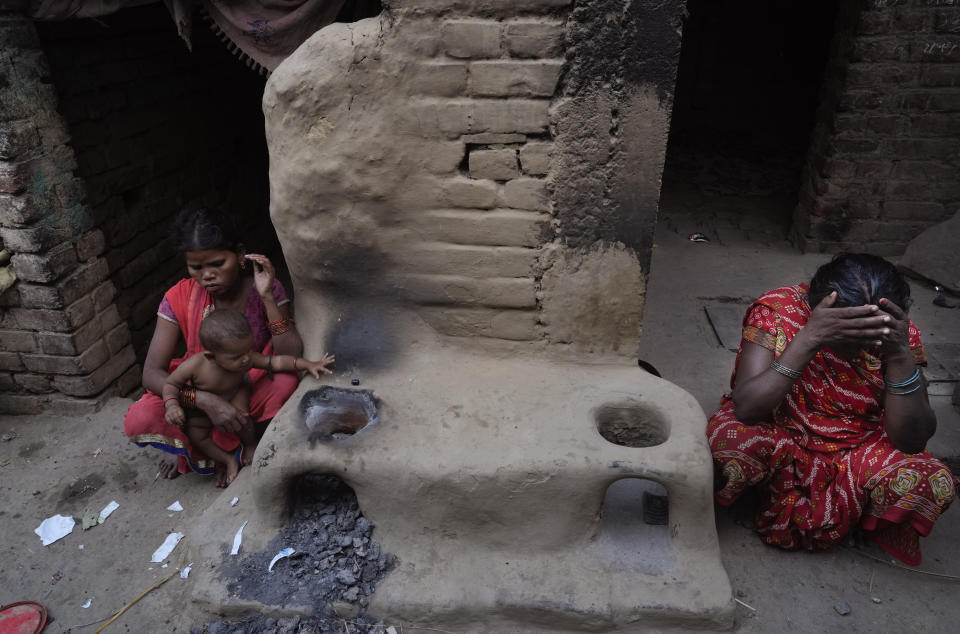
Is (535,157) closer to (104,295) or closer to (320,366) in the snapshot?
(320,366)

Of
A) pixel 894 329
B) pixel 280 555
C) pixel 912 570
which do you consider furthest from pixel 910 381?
pixel 280 555

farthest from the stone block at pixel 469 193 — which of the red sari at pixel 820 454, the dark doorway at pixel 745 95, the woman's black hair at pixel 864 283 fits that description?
the dark doorway at pixel 745 95

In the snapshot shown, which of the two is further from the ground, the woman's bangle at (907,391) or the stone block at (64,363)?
the woman's bangle at (907,391)

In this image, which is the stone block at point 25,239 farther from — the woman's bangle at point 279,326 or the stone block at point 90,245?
the woman's bangle at point 279,326

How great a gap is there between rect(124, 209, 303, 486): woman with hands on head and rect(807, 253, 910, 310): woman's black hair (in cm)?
194

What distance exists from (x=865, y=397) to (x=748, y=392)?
44 cm

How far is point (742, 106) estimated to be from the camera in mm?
7152

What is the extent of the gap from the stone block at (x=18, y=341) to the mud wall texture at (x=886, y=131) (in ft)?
16.0

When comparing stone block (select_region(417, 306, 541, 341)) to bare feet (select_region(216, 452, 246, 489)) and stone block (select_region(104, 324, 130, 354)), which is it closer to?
bare feet (select_region(216, 452, 246, 489))

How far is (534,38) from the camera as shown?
6.82 feet

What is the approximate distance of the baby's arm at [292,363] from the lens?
2484mm

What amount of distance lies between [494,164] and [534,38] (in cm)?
41

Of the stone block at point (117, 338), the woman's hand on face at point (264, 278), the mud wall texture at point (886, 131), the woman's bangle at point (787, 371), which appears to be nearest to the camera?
the woman's bangle at point (787, 371)

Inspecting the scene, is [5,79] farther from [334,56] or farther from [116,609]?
[116,609]
